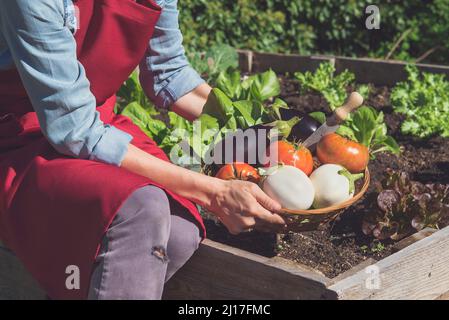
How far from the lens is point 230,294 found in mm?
2779

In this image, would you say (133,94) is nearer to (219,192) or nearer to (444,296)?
(219,192)

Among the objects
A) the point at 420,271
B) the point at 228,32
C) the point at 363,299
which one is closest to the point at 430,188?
the point at 420,271

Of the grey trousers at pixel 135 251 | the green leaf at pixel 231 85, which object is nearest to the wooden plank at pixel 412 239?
the grey trousers at pixel 135 251

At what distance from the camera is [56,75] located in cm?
250

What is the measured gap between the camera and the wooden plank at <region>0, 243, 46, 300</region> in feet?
9.75

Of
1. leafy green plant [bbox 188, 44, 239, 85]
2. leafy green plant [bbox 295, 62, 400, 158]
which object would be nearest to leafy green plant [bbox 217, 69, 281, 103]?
leafy green plant [bbox 295, 62, 400, 158]

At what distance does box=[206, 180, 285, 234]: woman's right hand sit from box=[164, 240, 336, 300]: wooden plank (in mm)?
147

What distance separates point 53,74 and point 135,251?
0.59 metres

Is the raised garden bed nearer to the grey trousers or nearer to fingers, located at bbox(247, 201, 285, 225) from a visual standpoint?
fingers, located at bbox(247, 201, 285, 225)

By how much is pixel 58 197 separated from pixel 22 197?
6.7 inches

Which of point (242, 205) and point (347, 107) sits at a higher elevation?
point (347, 107)

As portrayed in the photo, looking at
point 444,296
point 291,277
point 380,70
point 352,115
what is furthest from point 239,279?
point 380,70

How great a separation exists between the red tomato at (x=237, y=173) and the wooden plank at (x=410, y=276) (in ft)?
1.80
